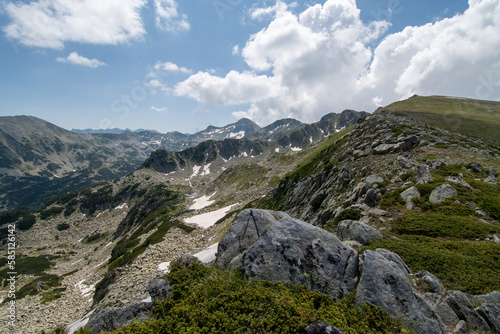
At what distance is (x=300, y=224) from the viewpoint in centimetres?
1153

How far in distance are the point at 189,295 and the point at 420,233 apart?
16.6m

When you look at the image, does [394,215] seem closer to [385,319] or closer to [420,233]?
[420,233]

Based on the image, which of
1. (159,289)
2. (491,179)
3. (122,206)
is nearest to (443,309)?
(159,289)

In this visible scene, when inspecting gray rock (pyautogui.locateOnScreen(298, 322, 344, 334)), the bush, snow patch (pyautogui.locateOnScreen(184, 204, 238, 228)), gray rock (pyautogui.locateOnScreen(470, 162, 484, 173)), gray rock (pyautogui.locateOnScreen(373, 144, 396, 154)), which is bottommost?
the bush

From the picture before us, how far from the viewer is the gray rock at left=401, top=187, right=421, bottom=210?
781 inches

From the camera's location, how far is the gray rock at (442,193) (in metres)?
19.4

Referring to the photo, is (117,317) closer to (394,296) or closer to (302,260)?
(302,260)

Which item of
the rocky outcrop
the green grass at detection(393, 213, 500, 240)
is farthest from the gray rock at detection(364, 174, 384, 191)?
the rocky outcrop

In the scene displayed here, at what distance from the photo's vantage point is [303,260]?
10.1 m

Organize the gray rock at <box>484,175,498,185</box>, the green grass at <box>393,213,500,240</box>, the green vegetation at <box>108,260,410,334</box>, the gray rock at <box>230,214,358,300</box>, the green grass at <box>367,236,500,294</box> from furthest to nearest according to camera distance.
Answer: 1. the gray rock at <box>484,175,498,185</box>
2. the green grass at <box>393,213,500,240</box>
3. the green grass at <box>367,236,500,294</box>
4. the gray rock at <box>230,214,358,300</box>
5. the green vegetation at <box>108,260,410,334</box>

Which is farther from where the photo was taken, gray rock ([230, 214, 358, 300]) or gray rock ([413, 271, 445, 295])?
gray rock ([413, 271, 445, 295])

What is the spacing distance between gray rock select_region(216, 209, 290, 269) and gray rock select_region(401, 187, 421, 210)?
1440 centimetres

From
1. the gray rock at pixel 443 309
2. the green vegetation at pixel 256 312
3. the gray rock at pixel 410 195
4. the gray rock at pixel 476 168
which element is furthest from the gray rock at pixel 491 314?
the gray rock at pixel 476 168

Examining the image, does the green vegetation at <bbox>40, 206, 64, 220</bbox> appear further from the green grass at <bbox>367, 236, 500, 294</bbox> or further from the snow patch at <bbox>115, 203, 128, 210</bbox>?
the green grass at <bbox>367, 236, 500, 294</bbox>
